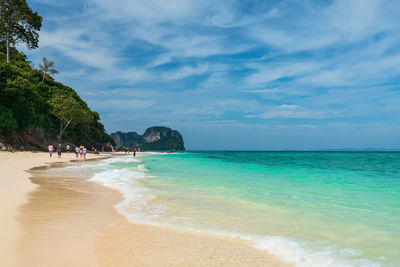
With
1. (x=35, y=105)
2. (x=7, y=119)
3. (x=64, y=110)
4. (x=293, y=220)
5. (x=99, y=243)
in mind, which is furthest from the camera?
(x=64, y=110)

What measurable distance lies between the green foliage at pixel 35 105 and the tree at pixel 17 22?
4.22 meters

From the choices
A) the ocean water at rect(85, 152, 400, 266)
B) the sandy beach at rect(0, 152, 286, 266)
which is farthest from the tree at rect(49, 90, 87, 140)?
the sandy beach at rect(0, 152, 286, 266)

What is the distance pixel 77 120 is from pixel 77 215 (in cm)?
5528

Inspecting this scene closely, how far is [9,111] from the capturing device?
3475cm

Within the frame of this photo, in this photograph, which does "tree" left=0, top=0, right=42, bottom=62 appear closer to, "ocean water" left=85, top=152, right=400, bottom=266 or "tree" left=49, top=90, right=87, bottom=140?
"tree" left=49, top=90, right=87, bottom=140

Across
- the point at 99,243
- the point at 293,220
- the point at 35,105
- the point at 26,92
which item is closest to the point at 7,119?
the point at 26,92

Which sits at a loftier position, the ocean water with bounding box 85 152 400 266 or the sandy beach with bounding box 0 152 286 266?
the sandy beach with bounding box 0 152 286 266

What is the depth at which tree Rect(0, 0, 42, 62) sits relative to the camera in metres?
45.8

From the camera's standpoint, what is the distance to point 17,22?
47.3 m

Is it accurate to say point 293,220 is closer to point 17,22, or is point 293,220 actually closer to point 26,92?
point 26,92

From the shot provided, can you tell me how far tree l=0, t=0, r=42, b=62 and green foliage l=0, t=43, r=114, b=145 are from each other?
4223 mm

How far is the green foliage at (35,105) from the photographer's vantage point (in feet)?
116

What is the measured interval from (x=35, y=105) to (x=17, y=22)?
16.9 metres

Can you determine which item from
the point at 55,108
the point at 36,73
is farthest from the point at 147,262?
the point at 36,73
